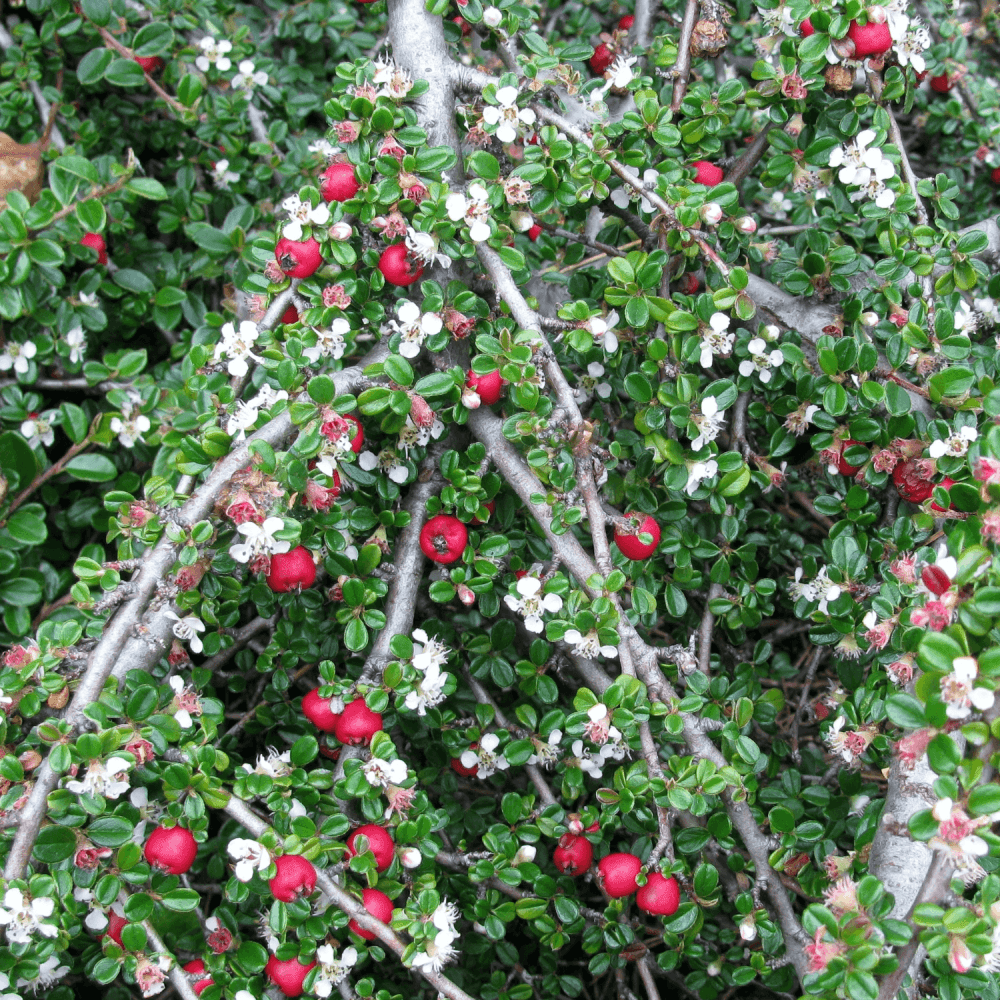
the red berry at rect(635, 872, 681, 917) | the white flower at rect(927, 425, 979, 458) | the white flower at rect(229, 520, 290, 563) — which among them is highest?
the white flower at rect(229, 520, 290, 563)

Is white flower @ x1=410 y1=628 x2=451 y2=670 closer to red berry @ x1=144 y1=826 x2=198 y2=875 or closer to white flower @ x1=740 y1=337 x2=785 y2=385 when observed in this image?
red berry @ x1=144 y1=826 x2=198 y2=875

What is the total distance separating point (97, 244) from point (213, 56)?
70 centimetres

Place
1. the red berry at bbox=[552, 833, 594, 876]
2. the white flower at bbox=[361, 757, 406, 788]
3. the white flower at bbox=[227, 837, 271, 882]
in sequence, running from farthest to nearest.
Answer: the red berry at bbox=[552, 833, 594, 876]
the white flower at bbox=[361, 757, 406, 788]
the white flower at bbox=[227, 837, 271, 882]

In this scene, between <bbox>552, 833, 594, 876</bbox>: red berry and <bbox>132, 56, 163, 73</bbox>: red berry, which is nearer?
<bbox>552, 833, 594, 876</bbox>: red berry

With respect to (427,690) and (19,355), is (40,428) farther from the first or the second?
(427,690)

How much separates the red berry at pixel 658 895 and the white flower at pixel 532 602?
1.67 feet

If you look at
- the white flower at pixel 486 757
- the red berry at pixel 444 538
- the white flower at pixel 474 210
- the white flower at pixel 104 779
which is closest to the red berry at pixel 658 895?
the white flower at pixel 486 757

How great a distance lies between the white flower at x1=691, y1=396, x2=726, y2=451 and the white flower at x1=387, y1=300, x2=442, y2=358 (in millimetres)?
550

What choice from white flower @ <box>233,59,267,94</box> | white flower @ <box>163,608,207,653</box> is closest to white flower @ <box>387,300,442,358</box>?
white flower @ <box>163,608,207,653</box>

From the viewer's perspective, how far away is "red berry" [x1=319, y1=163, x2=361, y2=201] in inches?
69.1

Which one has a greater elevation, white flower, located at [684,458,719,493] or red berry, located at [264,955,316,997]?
white flower, located at [684,458,719,493]

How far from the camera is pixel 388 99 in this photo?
1.73 m

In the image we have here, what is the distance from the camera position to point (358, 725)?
1631 millimetres

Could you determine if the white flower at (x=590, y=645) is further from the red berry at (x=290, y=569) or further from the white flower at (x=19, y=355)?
the white flower at (x=19, y=355)
